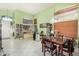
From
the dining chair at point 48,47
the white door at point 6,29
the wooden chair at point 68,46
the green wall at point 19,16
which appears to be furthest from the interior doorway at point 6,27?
the wooden chair at point 68,46

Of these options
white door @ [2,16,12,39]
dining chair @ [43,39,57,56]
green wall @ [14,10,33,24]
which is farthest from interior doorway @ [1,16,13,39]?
dining chair @ [43,39,57,56]

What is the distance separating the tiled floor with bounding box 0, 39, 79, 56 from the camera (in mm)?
2127

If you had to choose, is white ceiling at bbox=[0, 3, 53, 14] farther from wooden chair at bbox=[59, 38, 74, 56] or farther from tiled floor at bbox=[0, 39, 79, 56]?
wooden chair at bbox=[59, 38, 74, 56]

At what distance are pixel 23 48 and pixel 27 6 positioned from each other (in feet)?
2.49

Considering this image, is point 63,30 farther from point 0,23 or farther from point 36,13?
point 0,23

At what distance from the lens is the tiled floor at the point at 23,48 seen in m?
2.13

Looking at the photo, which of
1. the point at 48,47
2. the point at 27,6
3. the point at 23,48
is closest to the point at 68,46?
the point at 48,47

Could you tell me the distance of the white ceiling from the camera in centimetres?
209

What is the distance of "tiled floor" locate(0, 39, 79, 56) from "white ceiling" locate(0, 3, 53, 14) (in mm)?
562

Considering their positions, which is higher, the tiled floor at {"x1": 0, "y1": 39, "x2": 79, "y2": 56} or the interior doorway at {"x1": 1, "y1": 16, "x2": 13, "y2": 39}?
the interior doorway at {"x1": 1, "y1": 16, "x2": 13, "y2": 39}

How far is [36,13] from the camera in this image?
216 centimetres

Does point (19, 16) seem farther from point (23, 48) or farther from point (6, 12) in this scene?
point (23, 48)

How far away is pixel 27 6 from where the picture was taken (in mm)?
2141

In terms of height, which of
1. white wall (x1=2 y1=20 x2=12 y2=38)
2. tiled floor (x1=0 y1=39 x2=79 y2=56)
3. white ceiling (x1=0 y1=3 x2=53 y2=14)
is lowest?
tiled floor (x1=0 y1=39 x2=79 y2=56)
